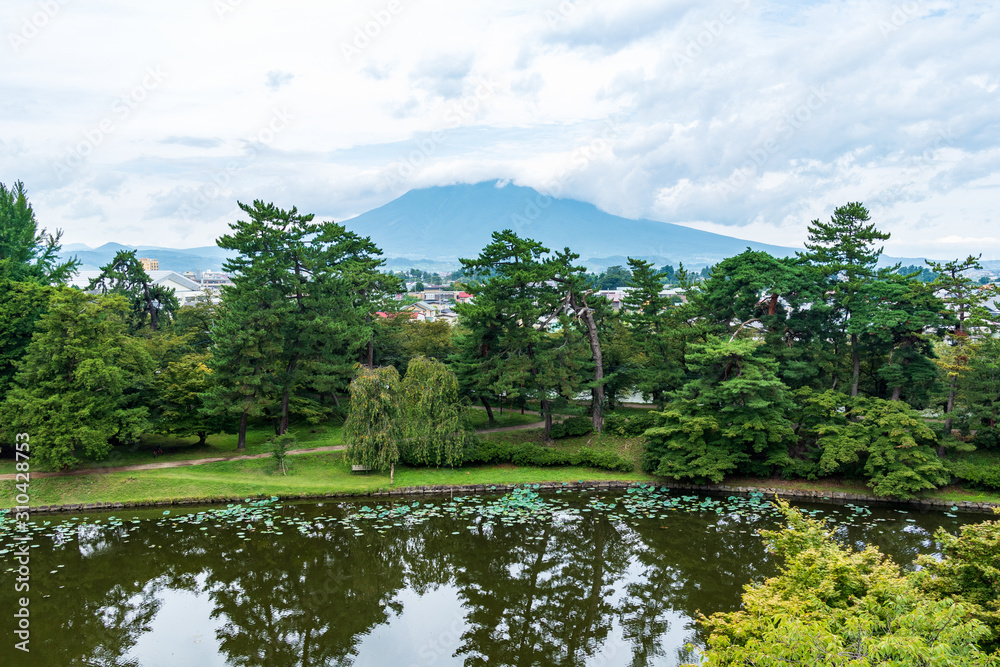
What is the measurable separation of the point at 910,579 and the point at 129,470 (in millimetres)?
25495

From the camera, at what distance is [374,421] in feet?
77.8

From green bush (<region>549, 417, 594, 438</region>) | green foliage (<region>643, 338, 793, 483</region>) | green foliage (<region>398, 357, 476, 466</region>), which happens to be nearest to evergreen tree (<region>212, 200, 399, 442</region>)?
green foliage (<region>398, 357, 476, 466</region>)

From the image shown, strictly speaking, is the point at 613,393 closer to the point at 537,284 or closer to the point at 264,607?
the point at 537,284

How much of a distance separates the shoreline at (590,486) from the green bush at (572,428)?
159 inches

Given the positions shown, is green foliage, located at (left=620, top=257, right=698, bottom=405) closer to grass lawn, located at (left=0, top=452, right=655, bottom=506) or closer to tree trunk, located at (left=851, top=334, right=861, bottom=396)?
grass lawn, located at (left=0, top=452, right=655, bottom=506)

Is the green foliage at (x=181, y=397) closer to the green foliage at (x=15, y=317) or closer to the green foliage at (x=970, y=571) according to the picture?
the green foliage at (x=15, y=317)

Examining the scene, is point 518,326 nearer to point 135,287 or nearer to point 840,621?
point 840,621

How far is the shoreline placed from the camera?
21266mm

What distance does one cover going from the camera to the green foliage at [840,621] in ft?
22.3

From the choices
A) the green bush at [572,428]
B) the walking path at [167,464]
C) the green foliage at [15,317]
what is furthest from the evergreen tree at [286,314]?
the green bush at [572,428]

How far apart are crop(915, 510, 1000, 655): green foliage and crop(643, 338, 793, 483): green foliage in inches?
477

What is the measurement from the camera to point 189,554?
58.3ft

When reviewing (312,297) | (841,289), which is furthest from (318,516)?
(841,289)

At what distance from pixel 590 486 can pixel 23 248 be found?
89.1ft
